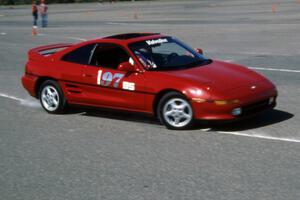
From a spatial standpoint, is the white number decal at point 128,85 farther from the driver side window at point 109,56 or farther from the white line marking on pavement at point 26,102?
the white line marking on pavement at point 26,102

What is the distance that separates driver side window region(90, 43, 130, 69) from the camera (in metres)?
9.89

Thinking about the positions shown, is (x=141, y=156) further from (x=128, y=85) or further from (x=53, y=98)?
(x=53, y=98)

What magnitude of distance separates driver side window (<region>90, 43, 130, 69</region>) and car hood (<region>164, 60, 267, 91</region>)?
0.94 meters

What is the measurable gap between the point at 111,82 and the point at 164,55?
91cm

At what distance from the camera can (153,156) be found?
25.8ft

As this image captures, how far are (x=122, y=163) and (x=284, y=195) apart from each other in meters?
2.18

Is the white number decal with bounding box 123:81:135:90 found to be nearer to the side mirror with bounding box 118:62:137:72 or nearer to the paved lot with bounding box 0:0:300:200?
the side mirror with bounding box 118:62:137:72

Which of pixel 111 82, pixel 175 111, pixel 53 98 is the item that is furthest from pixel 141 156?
pixel 53 98

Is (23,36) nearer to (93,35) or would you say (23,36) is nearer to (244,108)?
(93,35)

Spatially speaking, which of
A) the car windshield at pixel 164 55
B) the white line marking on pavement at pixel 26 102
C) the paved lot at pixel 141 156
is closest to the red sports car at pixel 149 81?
the car windshield at pixel 164 55

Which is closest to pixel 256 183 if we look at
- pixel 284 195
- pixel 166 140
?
pixel 284 195

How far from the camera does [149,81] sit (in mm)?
9312

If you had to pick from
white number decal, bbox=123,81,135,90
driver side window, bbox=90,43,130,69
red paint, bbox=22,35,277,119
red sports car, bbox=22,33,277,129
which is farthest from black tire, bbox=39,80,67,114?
white number decal, bbox=123,81,135,90

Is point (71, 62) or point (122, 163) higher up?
point (71, 62)
